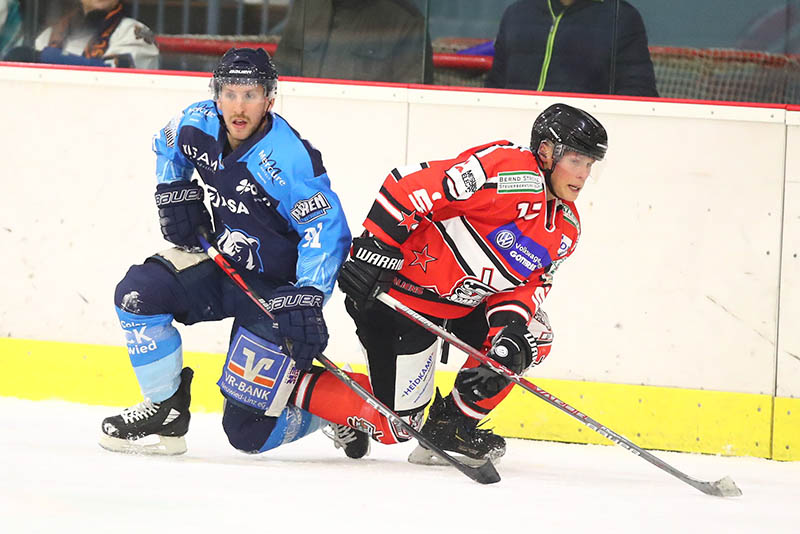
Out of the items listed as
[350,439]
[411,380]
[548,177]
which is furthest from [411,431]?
[548,177]

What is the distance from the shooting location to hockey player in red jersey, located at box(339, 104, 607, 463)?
2633 mm

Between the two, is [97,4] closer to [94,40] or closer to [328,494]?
[94,40]

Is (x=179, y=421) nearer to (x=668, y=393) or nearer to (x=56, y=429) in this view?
(x=56, y=429)

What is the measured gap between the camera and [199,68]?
12.5 feet

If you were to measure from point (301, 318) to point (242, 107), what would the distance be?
568 mm

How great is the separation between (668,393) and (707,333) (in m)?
0.25

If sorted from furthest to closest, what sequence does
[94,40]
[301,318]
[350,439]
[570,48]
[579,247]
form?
[94,40] < [570,48] < [579,247] < [350,439] < [301,318]

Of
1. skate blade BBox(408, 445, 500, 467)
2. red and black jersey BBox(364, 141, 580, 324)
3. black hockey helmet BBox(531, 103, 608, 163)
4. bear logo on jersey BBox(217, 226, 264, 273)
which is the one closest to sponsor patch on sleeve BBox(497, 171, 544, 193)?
red and black jersey BBox(364, 141, 580, 324)

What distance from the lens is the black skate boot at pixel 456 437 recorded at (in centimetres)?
282

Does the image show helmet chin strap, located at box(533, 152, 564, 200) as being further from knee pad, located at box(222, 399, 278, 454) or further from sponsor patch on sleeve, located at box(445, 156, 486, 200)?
knee pad, located at box(222, 399, 278, 454)

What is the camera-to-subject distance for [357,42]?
12.5ft

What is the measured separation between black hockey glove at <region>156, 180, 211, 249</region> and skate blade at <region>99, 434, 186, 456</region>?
520mm

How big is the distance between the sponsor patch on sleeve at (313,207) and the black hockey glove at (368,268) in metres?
0.12

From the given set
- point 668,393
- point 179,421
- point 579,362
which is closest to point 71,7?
point 179,421
